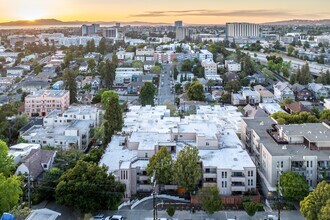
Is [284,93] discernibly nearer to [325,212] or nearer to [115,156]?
[115,156]

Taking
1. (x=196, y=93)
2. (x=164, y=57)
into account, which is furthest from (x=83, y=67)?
(x=196, y=93)

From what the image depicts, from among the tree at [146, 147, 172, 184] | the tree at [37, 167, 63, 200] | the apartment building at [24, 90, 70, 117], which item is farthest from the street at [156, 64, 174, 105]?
the tree at [37, 167, 63, 200]

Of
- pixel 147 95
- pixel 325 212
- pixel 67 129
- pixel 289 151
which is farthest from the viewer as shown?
pixel 147 95

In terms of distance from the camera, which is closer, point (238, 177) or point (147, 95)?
point (238, 177)

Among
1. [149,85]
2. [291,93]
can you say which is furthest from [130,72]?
[291,93]

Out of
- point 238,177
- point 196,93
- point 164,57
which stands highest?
point 164,57

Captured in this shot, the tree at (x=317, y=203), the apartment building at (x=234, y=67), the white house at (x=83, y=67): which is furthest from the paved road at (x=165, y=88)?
the tree at (x=317, y=203)
